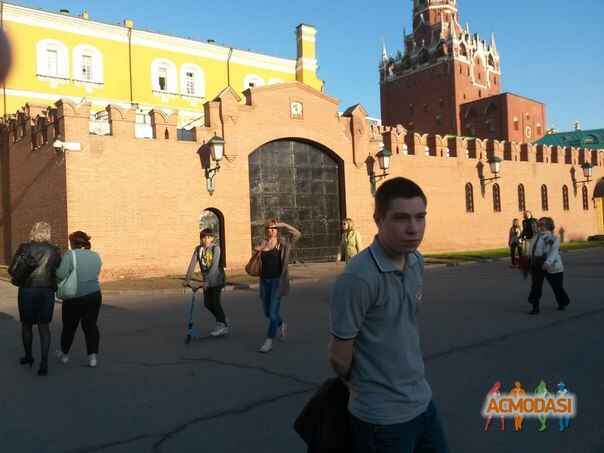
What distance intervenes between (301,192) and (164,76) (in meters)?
18.1

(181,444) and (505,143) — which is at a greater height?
(505,143)

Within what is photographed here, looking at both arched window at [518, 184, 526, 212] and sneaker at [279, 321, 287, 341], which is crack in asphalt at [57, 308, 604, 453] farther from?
arched window at [518, 184, 526, 212]

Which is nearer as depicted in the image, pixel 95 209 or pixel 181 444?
pixel 181 444

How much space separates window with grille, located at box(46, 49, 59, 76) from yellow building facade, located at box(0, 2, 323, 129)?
0.18 feet

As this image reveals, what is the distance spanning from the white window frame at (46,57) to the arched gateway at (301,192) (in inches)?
683

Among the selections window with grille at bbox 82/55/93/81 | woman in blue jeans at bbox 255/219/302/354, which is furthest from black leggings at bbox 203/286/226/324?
window with grille at bbox 82/55/93/81

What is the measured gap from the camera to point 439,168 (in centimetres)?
3014

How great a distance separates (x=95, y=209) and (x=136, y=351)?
12336 millimetres

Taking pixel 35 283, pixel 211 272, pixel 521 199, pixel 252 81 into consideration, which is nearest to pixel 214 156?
pixel 211 272

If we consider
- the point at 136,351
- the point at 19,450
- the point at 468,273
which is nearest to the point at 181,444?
the point at 19,450

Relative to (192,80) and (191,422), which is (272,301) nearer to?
Answer: (191,422)

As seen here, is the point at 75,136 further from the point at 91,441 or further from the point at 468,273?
the point at 91,441

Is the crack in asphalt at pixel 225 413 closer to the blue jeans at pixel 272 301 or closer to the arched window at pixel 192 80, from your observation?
the blue jeans at pixel 272 301

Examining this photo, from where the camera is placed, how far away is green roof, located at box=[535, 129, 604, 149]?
54.3 m
